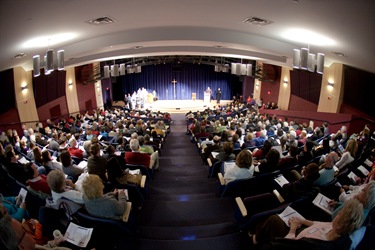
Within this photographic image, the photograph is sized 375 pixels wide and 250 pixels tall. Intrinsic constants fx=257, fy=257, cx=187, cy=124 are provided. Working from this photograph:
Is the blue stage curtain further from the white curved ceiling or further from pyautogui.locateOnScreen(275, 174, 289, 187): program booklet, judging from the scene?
pyautogui.locateOnScreen(275, 174, 289, 187): program booklet

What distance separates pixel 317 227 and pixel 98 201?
7.98 feet

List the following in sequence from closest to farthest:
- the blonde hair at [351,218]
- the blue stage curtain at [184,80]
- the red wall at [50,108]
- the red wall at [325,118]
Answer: the blonde hair at [351,218], the red wall at [325,118], the red wall at [50,108], the blue stage curtain at [184,80]

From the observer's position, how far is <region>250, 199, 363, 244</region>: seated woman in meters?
2.23

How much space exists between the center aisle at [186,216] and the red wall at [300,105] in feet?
33.1

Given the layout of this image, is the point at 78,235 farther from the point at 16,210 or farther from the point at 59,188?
the point at 16,210

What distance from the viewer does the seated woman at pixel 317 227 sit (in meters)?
2.23

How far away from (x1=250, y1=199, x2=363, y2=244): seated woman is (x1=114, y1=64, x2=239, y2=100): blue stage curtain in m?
25.2

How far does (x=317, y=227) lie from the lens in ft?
8.69

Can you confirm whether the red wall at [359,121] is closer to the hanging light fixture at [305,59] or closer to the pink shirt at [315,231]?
the hanging light fixture at [305,59]

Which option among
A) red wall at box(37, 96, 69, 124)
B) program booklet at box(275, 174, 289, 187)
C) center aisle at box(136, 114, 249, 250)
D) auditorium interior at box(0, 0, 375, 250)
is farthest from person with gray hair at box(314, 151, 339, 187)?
red wall at box(37, 96, 69, 124)

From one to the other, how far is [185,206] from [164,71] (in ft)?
81.6

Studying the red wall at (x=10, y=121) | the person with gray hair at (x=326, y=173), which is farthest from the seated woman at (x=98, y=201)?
the red wall at (x=10, y=121)

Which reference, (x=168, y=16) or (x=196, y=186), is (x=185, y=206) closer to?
(x=196, y=186)

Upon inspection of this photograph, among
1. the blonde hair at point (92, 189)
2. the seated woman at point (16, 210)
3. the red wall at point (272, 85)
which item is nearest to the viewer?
the blonde hair at point (92, 189)
